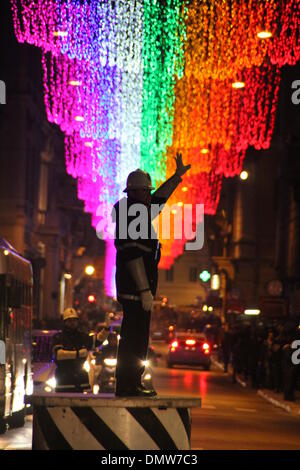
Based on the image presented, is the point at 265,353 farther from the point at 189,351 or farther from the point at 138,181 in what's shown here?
the point at 138,181

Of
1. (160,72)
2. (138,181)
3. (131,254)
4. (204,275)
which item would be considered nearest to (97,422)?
(131,254)

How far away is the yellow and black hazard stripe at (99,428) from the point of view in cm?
977

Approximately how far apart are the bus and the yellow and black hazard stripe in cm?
1041

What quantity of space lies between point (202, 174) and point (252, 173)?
23.6 feet

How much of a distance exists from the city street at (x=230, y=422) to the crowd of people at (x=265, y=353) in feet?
2.73

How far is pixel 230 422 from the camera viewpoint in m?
24.9

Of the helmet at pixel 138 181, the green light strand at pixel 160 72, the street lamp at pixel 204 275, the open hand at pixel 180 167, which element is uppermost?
the green light strand at pixel 160 72

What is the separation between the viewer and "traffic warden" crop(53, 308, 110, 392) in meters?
15.6

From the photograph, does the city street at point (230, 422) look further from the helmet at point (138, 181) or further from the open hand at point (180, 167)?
the helmet at point (138, 181)

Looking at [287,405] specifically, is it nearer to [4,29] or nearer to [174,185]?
[174,185]

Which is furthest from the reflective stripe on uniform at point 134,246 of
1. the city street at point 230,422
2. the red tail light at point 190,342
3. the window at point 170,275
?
the window at point 170,275

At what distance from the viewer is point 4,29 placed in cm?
6000

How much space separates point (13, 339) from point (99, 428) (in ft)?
40.2

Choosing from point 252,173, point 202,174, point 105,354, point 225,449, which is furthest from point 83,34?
point 252,173
